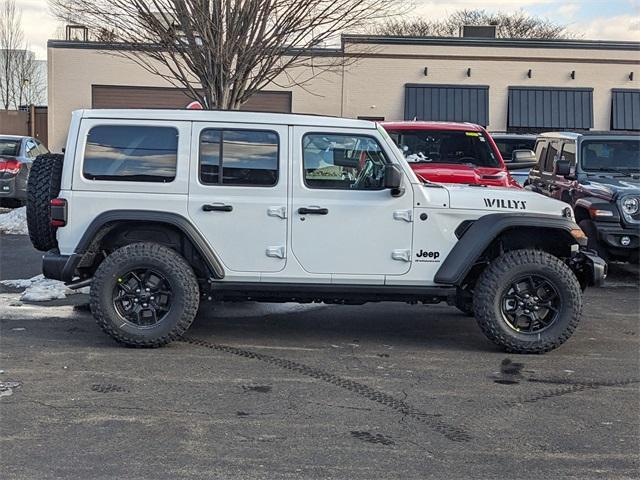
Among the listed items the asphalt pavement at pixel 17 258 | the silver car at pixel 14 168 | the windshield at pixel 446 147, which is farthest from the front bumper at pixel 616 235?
the silver car at pixel 14 168

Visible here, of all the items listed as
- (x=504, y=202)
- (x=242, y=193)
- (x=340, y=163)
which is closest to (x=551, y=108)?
(x=504, y=202)

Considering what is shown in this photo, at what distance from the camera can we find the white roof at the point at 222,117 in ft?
21.5

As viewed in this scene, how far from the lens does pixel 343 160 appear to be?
21.5 ft

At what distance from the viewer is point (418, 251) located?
21.4ft

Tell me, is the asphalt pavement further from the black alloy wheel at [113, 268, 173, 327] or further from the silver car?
the black alloy wheel at [113, 268, 173, 327]

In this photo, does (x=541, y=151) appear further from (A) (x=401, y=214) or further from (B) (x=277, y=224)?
(B) (x=277, y=224)

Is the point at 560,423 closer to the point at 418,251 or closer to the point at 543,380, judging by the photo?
the point at 543,380

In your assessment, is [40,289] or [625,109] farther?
[625,109]

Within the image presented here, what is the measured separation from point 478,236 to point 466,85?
22298 mm

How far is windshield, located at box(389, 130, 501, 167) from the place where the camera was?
33.2 ft

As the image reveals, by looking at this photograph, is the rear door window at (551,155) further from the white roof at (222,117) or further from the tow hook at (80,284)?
the tow hook at (80,284)

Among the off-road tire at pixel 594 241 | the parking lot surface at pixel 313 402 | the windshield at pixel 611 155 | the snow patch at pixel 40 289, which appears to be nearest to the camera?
the parking lot surface at pixel 313 402

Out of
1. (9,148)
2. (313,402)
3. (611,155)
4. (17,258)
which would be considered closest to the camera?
(313,402)

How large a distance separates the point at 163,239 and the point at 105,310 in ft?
2.47
